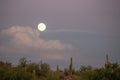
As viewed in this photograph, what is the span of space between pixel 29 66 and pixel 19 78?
14.5 m

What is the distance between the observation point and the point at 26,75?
3850cm

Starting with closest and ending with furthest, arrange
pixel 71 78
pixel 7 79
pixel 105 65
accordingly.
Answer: pixel 7 79 < pixel 105 65 < pixel 71 78

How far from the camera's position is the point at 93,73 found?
126 feet

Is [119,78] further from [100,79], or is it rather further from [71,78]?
[71,78]

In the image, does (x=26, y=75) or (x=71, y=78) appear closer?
(x=26, y=75)

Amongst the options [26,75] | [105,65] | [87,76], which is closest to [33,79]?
[26,75]

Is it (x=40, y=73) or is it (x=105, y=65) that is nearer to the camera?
(x=105, y=65)

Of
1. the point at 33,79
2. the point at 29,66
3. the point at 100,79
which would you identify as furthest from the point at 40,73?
the point at 100,79

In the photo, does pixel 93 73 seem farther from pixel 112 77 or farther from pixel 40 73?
pixel 40 73

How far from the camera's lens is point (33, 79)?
39.4 meters

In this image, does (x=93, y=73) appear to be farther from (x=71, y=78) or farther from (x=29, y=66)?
(x=29, y=66)

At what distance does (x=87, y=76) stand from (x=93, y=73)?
90cm

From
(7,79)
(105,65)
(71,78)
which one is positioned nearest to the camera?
(7,79)

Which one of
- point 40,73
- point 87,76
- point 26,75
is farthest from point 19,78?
point 40,73
